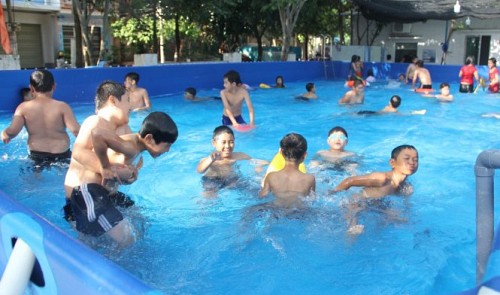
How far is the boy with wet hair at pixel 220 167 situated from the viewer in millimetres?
5141

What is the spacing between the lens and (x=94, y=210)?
3.16 m

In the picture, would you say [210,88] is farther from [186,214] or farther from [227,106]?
[186,214]

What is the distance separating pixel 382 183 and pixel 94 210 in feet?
8.65

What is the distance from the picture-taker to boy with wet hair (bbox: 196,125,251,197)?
5141 millimetres

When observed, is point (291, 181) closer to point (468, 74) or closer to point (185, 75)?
point (185, 75)

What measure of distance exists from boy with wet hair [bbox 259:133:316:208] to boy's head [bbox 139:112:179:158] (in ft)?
4.61

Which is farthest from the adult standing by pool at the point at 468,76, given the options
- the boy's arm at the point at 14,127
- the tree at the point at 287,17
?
the boy's arm at the point at 14,127

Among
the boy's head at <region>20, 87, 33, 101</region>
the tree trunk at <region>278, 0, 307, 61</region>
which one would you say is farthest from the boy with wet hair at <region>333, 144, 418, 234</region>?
the tree trunk at <region>278, 0, 307, 61</region>

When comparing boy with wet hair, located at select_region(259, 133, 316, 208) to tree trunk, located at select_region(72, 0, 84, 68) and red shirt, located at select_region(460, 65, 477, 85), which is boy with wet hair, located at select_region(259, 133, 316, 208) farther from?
tree trunk, located at select_region(72, 0, 84, 68)

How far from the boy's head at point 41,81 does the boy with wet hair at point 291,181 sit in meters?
2.47

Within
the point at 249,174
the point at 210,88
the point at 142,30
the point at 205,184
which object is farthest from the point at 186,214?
the point at 142,30

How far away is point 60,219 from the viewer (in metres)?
4.74

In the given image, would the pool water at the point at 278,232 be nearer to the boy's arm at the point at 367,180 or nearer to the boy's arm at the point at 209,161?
the boy's arm at the point at 367,180

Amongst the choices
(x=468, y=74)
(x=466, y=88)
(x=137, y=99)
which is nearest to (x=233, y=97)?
(x=137, y=99)
